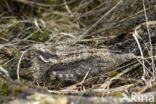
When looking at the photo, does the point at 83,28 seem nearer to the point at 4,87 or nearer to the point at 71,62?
the point at 71,62

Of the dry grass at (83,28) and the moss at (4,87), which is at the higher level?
the dry grass at (83,28)

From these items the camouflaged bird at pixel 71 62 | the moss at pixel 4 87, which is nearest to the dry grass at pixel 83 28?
the camouflaged bird at pixel 71 62

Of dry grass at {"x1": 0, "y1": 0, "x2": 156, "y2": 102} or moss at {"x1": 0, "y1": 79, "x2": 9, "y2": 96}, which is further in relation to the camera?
dry grass at {"x1": 0, "y1": 0, "x2": 156, "y2": 102}

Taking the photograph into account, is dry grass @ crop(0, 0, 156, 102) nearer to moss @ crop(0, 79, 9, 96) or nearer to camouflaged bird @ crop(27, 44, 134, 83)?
camouflaged bird @ crop(27, 44, 134, 83)

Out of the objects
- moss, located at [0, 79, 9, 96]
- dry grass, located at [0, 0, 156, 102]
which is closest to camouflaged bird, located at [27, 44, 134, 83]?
dry grass, located at [0, 0, 156, 102]

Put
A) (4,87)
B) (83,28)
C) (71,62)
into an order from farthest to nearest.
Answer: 1. (83,28)
2. (71,62)
3. (4,87)

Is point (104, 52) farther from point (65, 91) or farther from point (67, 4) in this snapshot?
point (67, 4)

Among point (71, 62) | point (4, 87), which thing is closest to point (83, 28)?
point (71, 62)

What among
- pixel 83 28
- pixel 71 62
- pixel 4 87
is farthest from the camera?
pixel 83 28

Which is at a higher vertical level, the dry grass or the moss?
the dry grass

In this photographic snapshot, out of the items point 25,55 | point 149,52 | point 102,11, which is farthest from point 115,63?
point 102,11

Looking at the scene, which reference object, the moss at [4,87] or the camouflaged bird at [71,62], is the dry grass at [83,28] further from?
the moss at [4,87]
